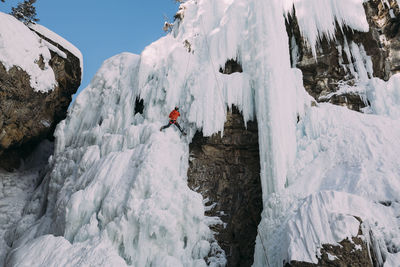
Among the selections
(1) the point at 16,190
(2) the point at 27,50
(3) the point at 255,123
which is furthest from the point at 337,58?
(1) the point at 16,190

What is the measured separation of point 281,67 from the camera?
8.15 metres

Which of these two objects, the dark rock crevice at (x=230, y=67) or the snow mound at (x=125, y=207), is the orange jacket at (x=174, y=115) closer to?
the snow mound at (x=125, y=207)

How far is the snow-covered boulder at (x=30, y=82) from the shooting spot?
1034cm

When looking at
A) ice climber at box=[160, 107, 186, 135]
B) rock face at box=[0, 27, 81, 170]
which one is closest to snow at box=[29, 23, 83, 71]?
rock face at box=[0, 27, 81, 170]

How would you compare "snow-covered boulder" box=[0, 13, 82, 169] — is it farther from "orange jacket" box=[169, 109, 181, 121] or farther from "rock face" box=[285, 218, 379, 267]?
"rock face" box=[285, 218, 379, 267]

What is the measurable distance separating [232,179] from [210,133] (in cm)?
135

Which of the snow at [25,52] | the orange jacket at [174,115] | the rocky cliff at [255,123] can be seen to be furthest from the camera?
the snow at [25,52]

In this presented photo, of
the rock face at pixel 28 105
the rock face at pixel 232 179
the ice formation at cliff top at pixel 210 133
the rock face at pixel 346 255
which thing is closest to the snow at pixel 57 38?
the rock face at pixel 28 105

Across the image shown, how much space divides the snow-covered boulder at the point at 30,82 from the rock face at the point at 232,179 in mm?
6597

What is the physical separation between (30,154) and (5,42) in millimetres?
5529

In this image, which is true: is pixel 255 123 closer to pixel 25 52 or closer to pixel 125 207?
pixel 125 207

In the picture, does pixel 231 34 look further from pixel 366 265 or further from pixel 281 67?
pixel 366 265

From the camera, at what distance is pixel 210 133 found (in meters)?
8.17

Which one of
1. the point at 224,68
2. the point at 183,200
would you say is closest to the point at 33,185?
the point at 183,200
